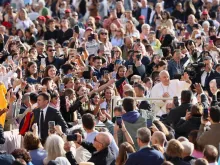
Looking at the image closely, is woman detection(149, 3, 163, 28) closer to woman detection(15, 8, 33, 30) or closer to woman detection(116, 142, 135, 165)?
woman detection(15, 8, 33, 30)

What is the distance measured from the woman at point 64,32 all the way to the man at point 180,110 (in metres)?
9.60

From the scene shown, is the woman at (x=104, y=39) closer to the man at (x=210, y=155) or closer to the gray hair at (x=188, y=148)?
the gray hair at (x=188, y=148)

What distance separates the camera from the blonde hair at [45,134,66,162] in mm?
14344

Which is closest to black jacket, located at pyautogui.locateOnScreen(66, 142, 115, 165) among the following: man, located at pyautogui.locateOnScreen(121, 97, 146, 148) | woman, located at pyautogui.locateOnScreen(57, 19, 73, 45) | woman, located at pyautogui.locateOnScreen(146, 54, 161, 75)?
man, located at pyautogui.locateOnScreen(121, 97, 146, 148)

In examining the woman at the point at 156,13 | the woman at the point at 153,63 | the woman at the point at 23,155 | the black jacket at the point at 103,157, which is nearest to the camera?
the woman at the point at 23,155

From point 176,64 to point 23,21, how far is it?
258 inches

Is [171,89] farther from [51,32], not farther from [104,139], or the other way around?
[51,32]

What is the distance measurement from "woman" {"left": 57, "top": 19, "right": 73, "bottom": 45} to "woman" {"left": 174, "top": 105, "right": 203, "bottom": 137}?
1046 cm

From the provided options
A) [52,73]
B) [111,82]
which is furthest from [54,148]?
[52,73]

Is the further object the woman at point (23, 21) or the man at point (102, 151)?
the woman at point (23, 21)

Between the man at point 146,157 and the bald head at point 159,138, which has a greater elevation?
the bald head at point 159,138

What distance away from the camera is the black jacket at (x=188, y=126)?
1658 centimetres

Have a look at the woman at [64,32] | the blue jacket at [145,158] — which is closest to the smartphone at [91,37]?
the woman at [64,32]

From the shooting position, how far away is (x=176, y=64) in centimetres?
2295
